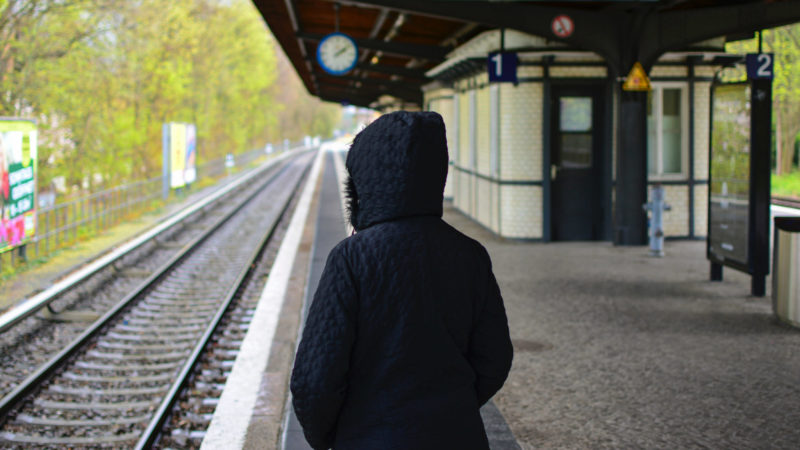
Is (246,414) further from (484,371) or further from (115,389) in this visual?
(484,371)

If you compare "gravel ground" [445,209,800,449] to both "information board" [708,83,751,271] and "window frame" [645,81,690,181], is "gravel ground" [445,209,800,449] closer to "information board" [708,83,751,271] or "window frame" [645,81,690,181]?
"information board" [708,83,751,271]

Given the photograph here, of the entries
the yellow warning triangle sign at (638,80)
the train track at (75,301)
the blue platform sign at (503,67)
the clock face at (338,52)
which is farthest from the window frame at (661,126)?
the train track at (75,301)

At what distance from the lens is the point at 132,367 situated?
8.00 m

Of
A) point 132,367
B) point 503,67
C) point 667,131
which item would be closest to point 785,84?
point 667,131

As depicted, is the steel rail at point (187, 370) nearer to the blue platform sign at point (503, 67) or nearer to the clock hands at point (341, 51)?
the clock hands at point (341, 51)

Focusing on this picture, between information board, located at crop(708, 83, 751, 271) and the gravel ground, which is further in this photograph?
information board, located at crop(708, 83, 751, 271)

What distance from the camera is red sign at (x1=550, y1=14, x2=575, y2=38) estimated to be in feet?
39.4

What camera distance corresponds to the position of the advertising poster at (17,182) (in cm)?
1223

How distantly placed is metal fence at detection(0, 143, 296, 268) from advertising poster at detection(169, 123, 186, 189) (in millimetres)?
484

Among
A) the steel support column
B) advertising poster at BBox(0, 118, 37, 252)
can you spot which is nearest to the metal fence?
advertising poster at BBox(0, 118, 37, 252)

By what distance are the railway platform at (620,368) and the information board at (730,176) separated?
1.64ft

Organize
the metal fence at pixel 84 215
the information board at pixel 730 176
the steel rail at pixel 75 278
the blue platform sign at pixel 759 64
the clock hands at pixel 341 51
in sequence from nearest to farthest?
the information board at pixel 730 176
the steel rail at pixel 75 278
the blue platform sign at pixel 759 64
the metal fence at pixel 84 215
the clock hands at pixel 341 51

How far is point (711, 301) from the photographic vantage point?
921 cm

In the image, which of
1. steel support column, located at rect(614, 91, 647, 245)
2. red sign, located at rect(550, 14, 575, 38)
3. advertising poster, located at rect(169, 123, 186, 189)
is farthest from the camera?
advertising poster, located at rect(169, 123, 186, 189)
